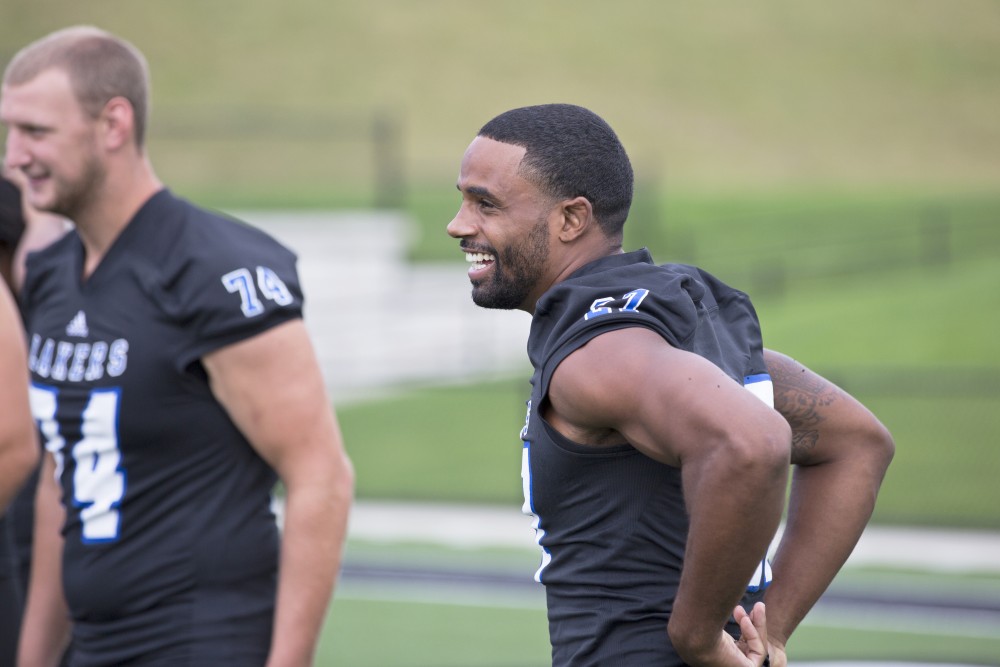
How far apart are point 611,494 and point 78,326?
1337mm

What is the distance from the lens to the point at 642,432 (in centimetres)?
212

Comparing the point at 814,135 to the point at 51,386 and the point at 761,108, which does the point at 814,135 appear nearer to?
the point at 761,108

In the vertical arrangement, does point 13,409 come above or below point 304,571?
above

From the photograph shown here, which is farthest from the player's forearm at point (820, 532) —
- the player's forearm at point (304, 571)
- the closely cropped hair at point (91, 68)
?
the closely cropped hair at point (91, 68)

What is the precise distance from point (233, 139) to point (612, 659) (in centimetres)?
2306

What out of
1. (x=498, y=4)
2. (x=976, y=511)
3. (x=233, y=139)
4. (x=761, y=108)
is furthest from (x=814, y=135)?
(x=976, y=511)

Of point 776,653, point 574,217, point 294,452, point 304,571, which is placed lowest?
point 304,571

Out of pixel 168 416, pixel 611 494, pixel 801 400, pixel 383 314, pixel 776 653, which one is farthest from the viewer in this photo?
pixel 383 314

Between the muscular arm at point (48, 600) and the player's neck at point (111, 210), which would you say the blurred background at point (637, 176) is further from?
the player's neck at point (111, 210)

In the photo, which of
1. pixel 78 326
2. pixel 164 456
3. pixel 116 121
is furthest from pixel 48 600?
pixel 116 121

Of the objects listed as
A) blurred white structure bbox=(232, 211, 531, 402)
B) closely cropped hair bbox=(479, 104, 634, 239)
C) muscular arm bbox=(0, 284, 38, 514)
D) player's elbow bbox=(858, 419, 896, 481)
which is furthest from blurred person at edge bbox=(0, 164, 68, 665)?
blurred white structure bbox=(232, 211, 531, 402)

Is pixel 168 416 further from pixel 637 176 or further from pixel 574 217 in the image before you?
pixel 637 176

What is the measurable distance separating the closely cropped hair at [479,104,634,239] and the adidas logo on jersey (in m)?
1.06

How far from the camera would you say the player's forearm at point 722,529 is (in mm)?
2043
